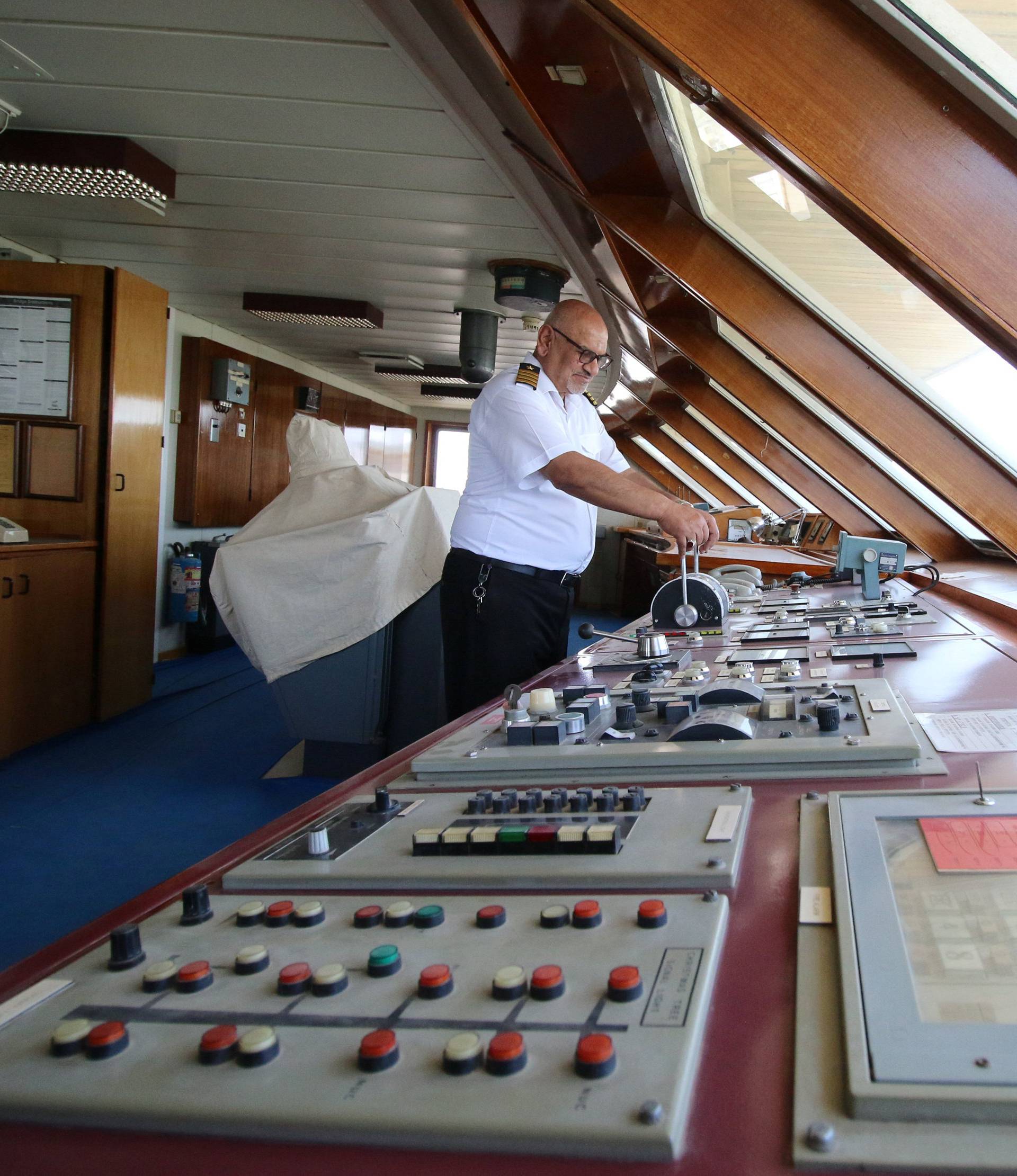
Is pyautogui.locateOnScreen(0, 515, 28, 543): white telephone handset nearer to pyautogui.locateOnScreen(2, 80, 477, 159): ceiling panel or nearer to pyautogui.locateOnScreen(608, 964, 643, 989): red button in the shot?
pyautogui.locateOnScreen(2, 80, 477, 159): ceiling panel

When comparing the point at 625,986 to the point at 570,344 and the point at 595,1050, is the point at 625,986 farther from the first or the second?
the point at 570,344

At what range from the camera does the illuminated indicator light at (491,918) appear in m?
0.63

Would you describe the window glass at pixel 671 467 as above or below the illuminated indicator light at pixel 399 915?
above

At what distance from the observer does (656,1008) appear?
20.1 inches

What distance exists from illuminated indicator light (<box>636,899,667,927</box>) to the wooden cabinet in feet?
13.7

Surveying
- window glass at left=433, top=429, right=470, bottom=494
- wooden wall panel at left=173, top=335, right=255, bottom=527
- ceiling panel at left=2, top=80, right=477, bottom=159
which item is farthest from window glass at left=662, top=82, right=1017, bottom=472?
window glass at left=433, top=429, right=470, bottom=494

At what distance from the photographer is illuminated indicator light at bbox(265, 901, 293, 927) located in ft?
2.18

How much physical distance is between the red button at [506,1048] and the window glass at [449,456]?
46.3 ft

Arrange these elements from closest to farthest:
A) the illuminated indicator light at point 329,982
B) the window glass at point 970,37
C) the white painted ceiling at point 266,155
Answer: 1. the illuminated indicator light at point 329,982
2. the window glass at point 970,37
3. the white painted ceiling at point 266,155

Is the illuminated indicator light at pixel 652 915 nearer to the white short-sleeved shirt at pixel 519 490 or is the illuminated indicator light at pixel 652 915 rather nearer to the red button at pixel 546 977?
the red button at pixel 546 977

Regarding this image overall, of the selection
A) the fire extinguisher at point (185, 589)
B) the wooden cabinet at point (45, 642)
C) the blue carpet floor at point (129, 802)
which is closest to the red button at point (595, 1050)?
the blue carpet floor at point (129, 802)

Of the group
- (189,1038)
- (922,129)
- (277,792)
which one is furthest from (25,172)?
(189,1038)

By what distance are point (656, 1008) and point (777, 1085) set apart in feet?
0.23

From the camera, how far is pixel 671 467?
16.2 meters
